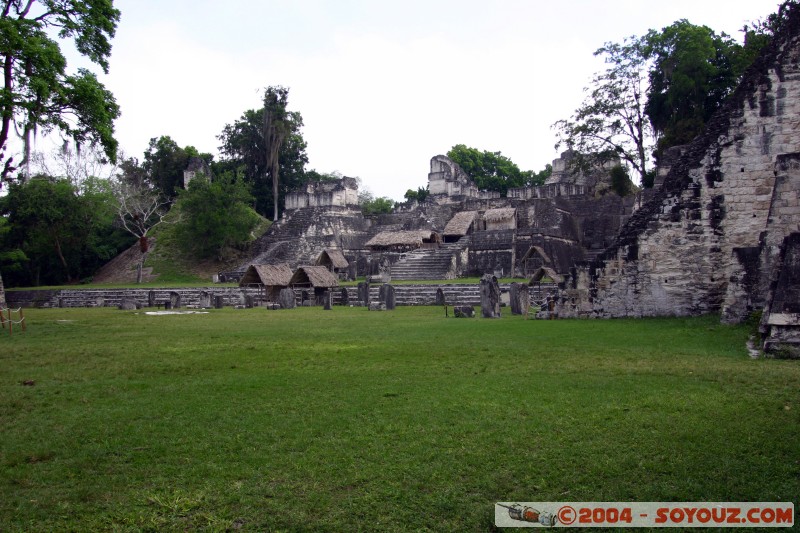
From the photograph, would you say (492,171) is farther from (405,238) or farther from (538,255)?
(538,255)

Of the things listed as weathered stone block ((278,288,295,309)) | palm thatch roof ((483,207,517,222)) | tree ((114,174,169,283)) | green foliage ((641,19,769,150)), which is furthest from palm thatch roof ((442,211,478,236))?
tree ((114,174,169,283))

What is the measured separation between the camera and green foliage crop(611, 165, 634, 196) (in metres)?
33.1

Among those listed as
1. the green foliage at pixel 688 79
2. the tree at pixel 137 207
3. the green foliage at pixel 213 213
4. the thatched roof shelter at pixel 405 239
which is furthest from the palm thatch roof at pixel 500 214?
the tree at pixel 137 207

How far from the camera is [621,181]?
33.5 m

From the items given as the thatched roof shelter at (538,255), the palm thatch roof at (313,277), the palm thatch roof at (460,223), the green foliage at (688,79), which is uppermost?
the green foliage at (688,79)

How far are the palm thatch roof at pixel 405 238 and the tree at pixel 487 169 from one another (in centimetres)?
2292

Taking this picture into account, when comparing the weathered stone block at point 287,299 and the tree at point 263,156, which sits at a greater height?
the tree at point 263,156

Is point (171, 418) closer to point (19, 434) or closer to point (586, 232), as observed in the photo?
point (19, 434)

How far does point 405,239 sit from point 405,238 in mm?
84

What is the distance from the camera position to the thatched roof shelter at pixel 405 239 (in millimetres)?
32156

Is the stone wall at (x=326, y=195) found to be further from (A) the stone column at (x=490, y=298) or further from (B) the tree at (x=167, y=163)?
(A) the stone column at (x=490, y=298)

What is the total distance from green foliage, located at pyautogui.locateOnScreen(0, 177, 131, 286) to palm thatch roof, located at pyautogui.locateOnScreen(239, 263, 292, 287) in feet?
51.1

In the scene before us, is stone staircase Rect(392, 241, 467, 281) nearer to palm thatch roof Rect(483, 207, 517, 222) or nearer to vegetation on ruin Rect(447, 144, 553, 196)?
palm thatch roof Rect(483, 207, 517, 222)

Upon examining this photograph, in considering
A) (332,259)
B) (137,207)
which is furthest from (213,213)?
(332,259)
